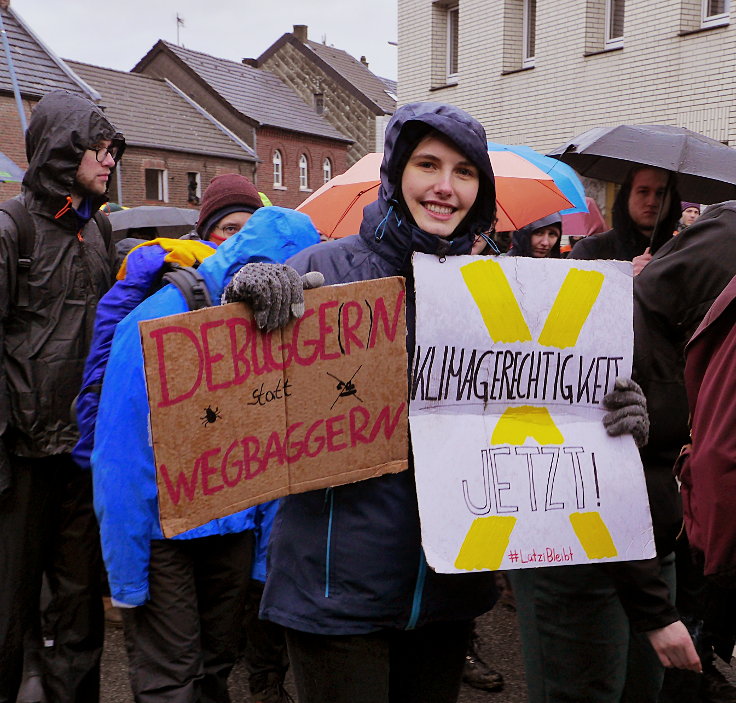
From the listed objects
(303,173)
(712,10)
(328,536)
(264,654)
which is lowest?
(264,654)

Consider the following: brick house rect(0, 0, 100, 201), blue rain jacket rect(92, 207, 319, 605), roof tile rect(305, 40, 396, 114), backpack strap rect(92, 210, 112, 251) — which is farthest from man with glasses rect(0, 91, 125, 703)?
roof tile rect(305, 40, 396, 114)

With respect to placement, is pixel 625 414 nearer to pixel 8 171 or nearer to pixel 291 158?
pixel 8 171

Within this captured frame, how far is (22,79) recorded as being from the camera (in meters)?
→ 27.3

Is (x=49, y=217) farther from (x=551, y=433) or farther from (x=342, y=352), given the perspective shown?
(x=551, y=433)

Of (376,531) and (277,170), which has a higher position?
(277,170)

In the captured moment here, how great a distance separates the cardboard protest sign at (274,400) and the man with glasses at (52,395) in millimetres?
1559

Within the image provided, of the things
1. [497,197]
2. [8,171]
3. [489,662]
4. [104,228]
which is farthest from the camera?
[8,171]

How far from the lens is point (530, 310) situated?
6.68ft

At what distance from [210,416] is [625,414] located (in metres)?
0.96

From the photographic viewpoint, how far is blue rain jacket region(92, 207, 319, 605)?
2496 millimetres

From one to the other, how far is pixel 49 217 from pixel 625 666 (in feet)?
8.06

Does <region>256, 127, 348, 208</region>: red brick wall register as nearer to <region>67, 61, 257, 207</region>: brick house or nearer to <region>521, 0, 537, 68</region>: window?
<region>67, 61, 257, 207</region>: brick house

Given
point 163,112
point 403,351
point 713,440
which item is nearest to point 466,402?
point 403,351

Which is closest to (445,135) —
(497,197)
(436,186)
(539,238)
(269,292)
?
(436,186)
